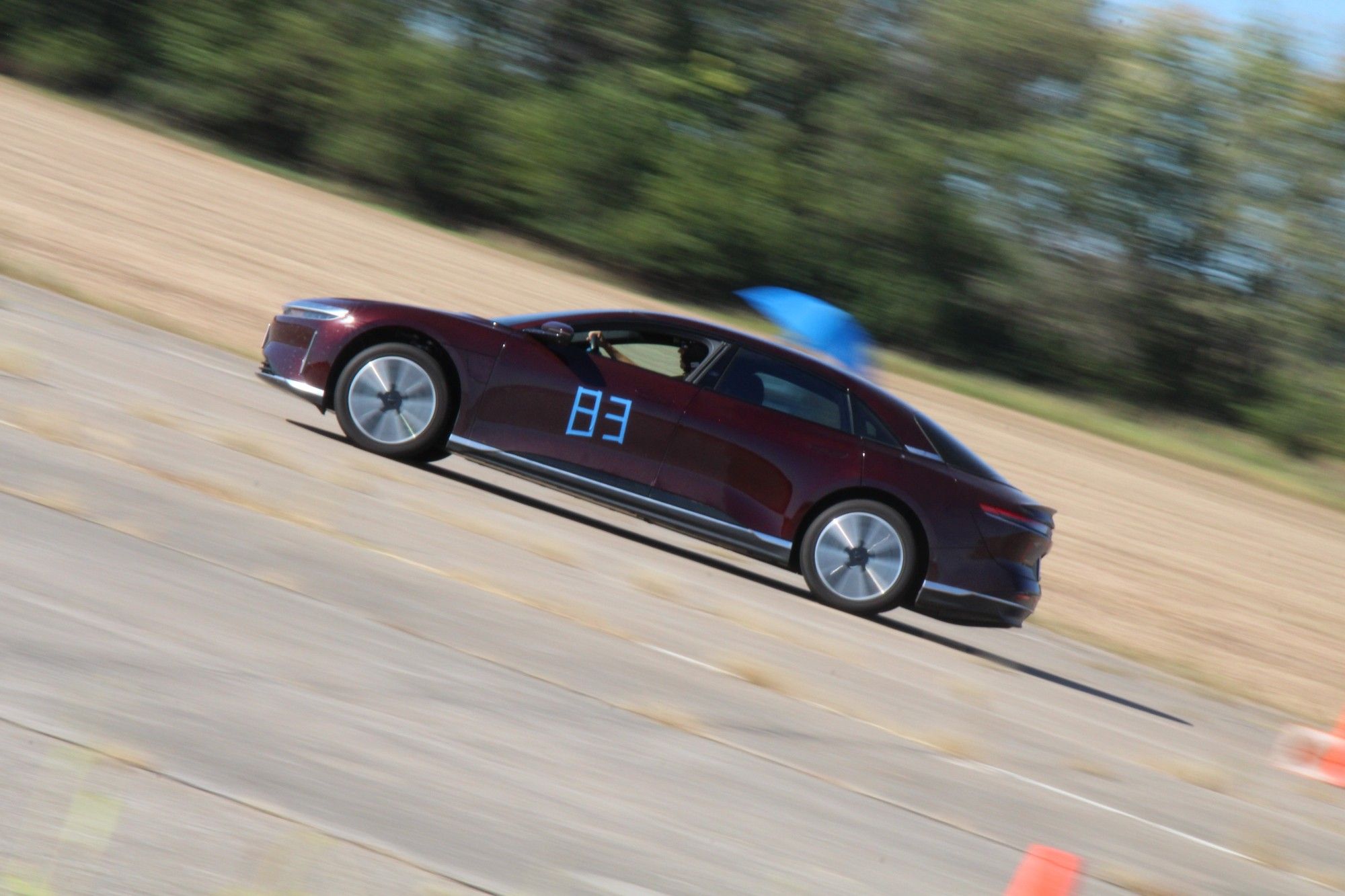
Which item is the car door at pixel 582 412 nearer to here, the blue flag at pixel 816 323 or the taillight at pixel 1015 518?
the taillight at pixel 1015 518

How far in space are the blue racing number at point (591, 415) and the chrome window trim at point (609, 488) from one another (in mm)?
247

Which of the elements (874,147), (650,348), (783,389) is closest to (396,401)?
(650,348)

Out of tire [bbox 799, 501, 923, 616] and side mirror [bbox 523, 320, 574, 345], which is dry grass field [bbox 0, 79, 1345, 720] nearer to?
tire [bbox 799, 501, 923, 616]

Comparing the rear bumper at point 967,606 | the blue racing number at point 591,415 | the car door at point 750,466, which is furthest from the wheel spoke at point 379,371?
the rear bumper at point 967,606

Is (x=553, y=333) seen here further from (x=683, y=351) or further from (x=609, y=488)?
(x=609, y=488)

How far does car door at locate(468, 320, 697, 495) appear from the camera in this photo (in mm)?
9320

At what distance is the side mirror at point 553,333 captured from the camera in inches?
372

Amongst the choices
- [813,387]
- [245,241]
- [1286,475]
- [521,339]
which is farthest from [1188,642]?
[1286,475]

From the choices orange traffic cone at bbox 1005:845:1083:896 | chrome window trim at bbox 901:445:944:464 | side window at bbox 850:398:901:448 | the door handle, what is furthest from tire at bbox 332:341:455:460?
orange traffic cone at bbox 1005:845:1083:896

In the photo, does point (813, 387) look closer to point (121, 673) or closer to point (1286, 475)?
point (121, 673)

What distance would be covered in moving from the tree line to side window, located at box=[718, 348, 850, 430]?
2353 centimetres

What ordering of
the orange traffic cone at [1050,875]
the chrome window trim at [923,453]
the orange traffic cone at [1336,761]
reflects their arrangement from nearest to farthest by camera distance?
the orange traffic cone at [1050,875]
the orange traffic cone at [1336,761]
the chrome window trim at [923,453]

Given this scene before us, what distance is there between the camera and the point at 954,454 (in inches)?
377

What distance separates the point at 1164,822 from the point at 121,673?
159 inches
